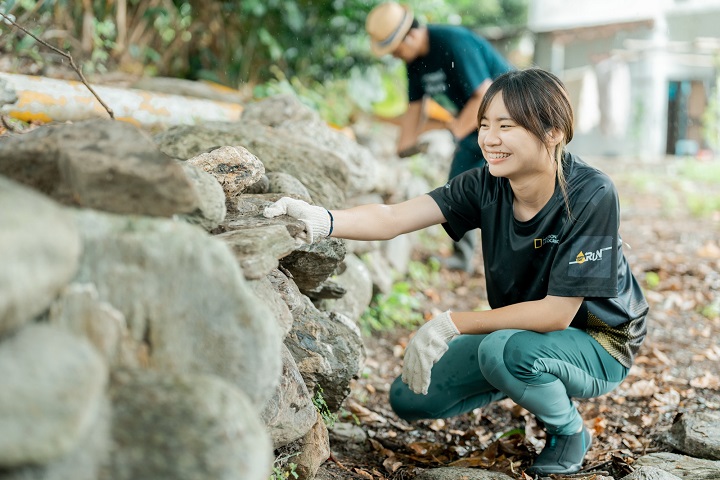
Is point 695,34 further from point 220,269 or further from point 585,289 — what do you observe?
point 220,269

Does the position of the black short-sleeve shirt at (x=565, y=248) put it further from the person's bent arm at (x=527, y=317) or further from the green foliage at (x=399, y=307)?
the green foliage at (x=399, y=307)

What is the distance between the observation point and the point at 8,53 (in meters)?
4.56

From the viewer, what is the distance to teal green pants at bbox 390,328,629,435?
8.73 ft

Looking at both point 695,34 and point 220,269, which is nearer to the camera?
point 220,269

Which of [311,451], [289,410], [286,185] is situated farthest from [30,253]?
[286,185]

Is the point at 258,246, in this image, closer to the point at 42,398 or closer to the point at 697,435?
the point at 42,398

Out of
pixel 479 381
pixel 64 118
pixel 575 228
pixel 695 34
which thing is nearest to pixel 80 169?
pixel 575 228

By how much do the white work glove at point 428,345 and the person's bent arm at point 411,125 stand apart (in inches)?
117

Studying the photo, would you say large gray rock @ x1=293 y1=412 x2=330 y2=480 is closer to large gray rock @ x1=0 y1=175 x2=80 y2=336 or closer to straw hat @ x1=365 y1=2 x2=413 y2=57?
large gray rock @ x1=0 y1=175 x2=80 y2=336

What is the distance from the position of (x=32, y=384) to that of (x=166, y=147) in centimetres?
216

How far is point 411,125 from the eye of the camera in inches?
219

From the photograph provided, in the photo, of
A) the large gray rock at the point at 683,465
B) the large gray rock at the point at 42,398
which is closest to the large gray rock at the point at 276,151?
the large gray rock at the point at 683,465

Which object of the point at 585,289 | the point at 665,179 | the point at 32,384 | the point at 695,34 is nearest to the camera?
the point at 32,384

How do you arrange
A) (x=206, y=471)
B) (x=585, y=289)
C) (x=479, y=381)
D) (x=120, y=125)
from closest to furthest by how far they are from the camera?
(x=206, y=471) < (x=120, y=125) < (x=585, y=289) < (x=479, y=381)
